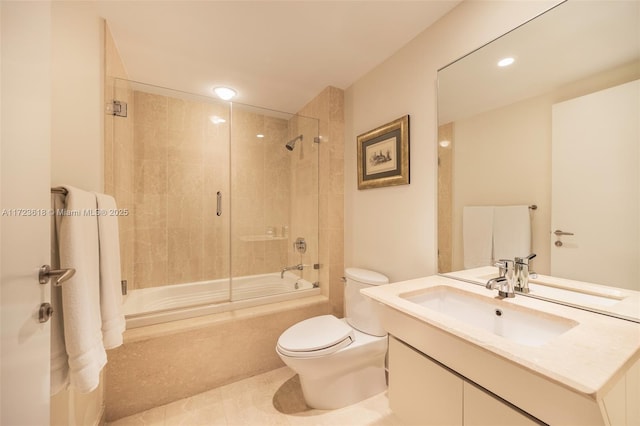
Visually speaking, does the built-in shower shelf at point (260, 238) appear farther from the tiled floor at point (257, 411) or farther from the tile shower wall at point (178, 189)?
the tiled floor at point (257, 411)

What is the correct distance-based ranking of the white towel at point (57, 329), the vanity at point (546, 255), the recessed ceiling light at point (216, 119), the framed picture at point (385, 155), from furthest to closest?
the recessed ceiling light at point (216, 119) < the framed picture at point (385, 155) < the white towel at point (57, 329) < the vanity at point (546, 255)

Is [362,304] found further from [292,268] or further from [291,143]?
[291,143]

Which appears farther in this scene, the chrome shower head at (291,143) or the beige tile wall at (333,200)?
the chrome shower head at (291,143)

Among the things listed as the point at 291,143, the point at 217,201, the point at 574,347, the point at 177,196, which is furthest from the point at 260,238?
the point at 574,347

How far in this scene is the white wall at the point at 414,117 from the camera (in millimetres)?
1222

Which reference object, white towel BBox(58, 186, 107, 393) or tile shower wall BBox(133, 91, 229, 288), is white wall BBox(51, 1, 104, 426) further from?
tile shower wall BBox(133, 91, 229, 288)

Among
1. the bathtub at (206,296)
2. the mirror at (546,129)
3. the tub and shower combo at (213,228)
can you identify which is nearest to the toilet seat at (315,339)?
the tub and shower combo at (213,228)

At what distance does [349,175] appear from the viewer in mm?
2168

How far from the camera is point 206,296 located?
2209 mm

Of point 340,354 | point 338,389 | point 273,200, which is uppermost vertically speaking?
point 273,200

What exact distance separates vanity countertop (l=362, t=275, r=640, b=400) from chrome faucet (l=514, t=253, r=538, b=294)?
0.28 feet

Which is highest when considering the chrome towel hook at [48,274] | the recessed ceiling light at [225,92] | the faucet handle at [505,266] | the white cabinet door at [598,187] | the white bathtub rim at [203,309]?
the recessed ceiling light at [225,92]

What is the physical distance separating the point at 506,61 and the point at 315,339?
5.90 ft

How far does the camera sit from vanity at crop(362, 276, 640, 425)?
1.79ft
